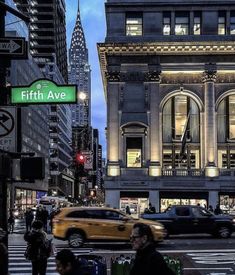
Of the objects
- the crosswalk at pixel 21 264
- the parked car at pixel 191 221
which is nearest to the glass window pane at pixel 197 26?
the parked car at pixel 191 221

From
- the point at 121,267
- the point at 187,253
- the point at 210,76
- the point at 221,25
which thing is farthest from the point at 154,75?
the point at 121,267

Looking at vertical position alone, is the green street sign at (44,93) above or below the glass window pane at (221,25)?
below

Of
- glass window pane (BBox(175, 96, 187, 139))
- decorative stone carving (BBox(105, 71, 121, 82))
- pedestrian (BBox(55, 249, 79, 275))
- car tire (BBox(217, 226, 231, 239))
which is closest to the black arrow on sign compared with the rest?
pedestrian (BBox(55, 249, 79, 275))

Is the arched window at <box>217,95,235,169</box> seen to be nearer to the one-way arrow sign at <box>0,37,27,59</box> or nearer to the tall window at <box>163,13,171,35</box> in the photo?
the tall window at <box>163,13,171,35</box>

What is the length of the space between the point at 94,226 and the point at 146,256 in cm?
1984

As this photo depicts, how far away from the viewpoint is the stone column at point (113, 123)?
6216 cm

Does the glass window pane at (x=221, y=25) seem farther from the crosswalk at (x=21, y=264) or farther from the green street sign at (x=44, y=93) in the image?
the green street sign at (x=44, y=93)

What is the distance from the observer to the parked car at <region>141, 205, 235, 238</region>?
31922 mm

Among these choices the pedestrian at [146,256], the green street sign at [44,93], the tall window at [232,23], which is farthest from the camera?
the tall window at [232,23]

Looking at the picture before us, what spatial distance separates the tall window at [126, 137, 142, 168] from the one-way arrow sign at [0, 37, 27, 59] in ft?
176

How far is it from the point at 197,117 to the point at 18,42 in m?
55.7

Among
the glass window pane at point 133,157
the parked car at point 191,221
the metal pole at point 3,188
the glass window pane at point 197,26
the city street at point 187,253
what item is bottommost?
the city street at point 187,253

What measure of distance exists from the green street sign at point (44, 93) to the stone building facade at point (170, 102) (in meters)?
50.6

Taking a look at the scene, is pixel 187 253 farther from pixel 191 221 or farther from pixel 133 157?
pixel 133 157
